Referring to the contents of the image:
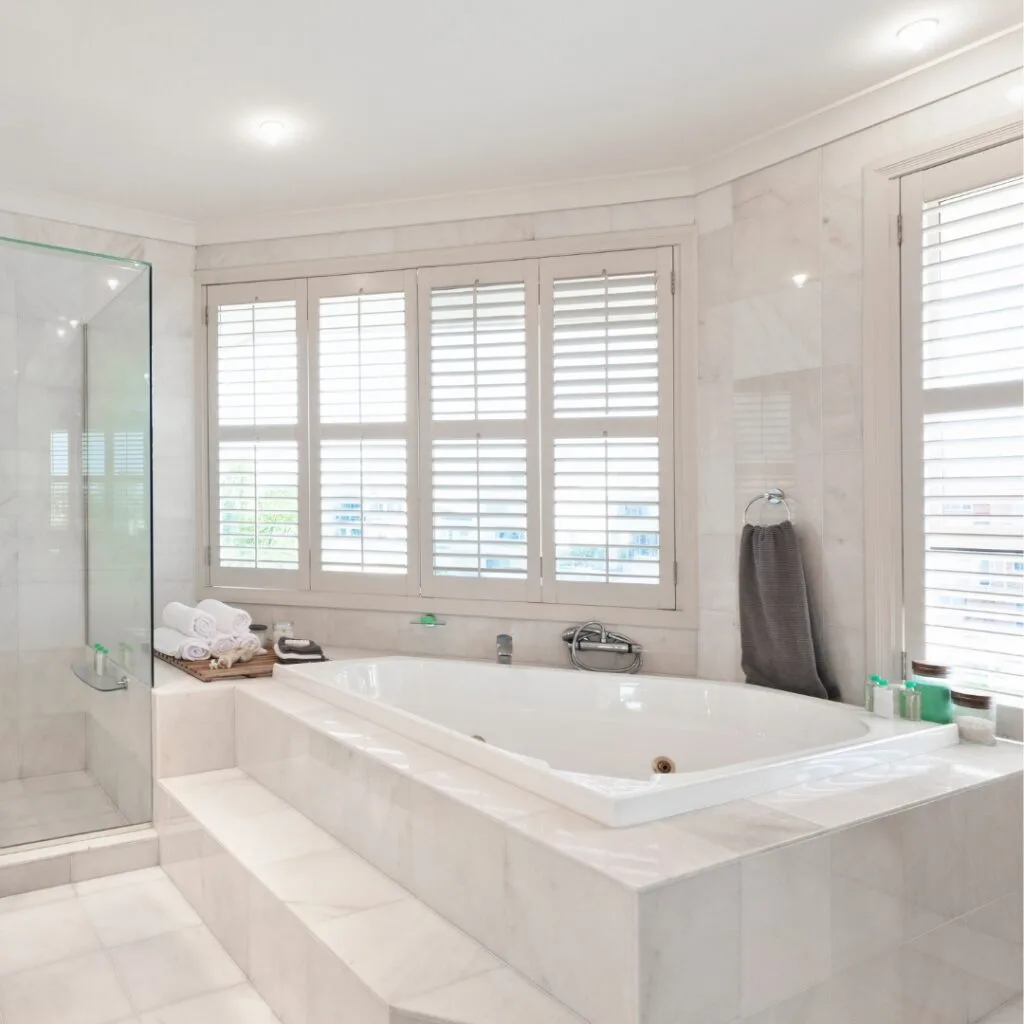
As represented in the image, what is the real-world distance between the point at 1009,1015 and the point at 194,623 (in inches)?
110

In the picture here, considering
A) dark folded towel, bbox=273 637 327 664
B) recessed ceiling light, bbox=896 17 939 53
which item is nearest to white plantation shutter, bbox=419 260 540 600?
dark folded towel, bbox=273 637 327 664

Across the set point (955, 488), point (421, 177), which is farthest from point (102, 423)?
point (955, 488)

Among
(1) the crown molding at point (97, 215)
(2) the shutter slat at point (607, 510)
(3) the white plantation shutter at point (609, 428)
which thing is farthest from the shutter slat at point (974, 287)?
(1) the crown molding at point (97, 215)

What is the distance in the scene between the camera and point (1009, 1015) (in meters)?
1.97

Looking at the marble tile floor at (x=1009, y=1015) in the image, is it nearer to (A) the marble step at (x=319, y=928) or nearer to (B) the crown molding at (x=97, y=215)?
(A) the marble step at (x=319, y=928)

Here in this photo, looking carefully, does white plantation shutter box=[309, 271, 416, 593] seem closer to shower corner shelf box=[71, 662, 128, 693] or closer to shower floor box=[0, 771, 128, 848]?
shower corner shelf box=[71, 662, 128, 693]

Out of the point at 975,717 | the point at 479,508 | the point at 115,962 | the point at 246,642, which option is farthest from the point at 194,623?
the point at 975,717

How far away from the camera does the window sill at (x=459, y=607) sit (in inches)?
130

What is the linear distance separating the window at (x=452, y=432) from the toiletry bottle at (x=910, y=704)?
40.0 inches

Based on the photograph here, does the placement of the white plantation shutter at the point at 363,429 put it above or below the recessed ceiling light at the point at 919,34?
below

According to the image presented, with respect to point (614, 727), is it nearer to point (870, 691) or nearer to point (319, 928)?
point (870, 691)

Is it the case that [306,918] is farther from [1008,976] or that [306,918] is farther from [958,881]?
[1008,976]

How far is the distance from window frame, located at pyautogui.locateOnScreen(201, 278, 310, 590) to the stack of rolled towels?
1.34ft

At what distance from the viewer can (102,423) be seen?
2.86m
